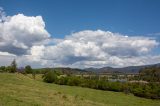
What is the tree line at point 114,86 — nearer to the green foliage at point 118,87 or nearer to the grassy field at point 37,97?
the green foliage at point 118,87

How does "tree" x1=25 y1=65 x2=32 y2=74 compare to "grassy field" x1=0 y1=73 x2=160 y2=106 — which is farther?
"tree" x1=25 y1=65 x2=32 y2=74

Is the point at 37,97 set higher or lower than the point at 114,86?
lower

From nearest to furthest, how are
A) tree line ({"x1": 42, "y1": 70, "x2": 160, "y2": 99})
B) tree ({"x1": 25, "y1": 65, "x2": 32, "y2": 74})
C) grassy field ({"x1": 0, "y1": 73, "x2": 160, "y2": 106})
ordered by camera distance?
1. grassy field ({"x1": 0, "y1": 73, "x2": 160, "y2": 106})
2. tree line ({"x1": 42, "y1": 70, "x2": 160, "y2": 99})
3. tree ({"x1": 25, "y1": 65, "x2": 32, "y2": 74})

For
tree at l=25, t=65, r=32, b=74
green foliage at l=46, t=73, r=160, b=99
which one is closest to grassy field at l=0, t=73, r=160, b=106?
green foliage at l=46, t=73, r=160, b=99

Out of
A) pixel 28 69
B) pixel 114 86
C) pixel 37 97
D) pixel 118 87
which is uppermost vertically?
pixel 28 69

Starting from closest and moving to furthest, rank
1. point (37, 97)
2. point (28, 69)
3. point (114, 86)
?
point (37, 97), point (114, 86), point (28, 69)

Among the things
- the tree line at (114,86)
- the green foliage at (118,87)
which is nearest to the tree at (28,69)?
the tree line at (114,86)

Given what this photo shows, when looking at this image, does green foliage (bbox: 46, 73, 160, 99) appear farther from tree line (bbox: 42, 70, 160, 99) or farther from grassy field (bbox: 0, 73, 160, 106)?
grassy field (bbox: 0, 73, 160, 106)

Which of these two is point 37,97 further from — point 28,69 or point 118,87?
point 28,69

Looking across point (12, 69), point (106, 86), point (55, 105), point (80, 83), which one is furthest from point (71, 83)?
point (55, 105)

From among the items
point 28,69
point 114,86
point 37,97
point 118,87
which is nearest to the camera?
point 37,97

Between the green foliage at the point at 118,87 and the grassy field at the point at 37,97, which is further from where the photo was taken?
the green foliage at the point at 118,87

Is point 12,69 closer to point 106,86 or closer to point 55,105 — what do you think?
point 106,86

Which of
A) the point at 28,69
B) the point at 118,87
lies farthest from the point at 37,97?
the point at 28,69
